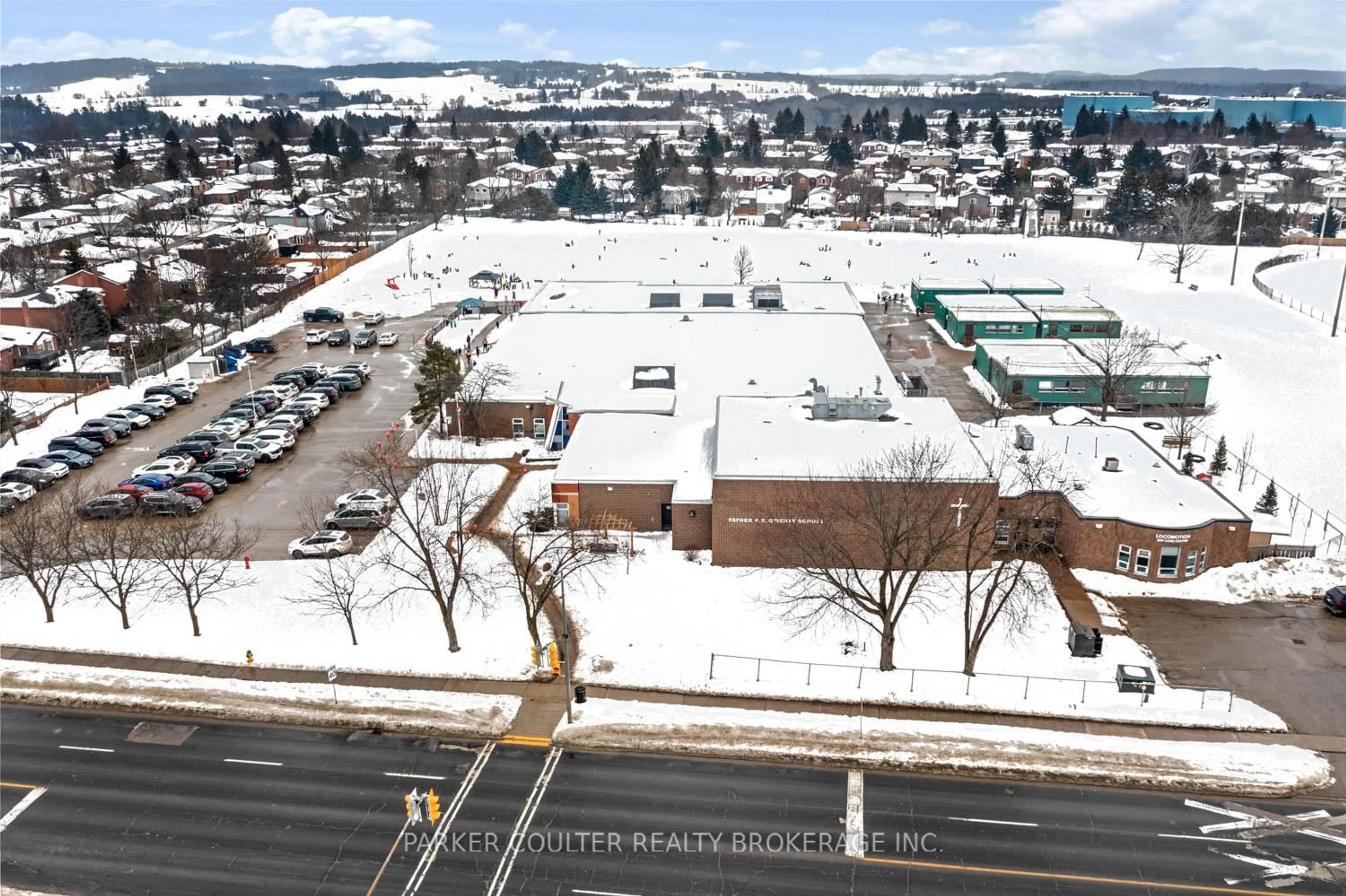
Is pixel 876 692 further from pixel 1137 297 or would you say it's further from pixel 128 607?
pixel 1137 297

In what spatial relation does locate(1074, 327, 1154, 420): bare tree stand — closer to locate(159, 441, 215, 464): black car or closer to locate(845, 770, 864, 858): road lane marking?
locate(845, 770, 864, 858): road lane marking

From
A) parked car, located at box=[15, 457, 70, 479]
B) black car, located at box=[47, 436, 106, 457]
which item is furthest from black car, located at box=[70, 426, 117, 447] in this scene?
parked car, located at box=[15, 457, 70, 479]

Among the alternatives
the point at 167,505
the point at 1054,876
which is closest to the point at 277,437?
the point at 167,505

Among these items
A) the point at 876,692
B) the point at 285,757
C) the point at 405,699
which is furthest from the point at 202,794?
the point at 876,692

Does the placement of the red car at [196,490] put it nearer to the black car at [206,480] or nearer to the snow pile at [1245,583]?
the black car at [206,480]

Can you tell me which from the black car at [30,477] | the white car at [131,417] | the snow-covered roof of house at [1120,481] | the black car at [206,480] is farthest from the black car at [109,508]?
the snow-covered roof of house at [1120,481]
